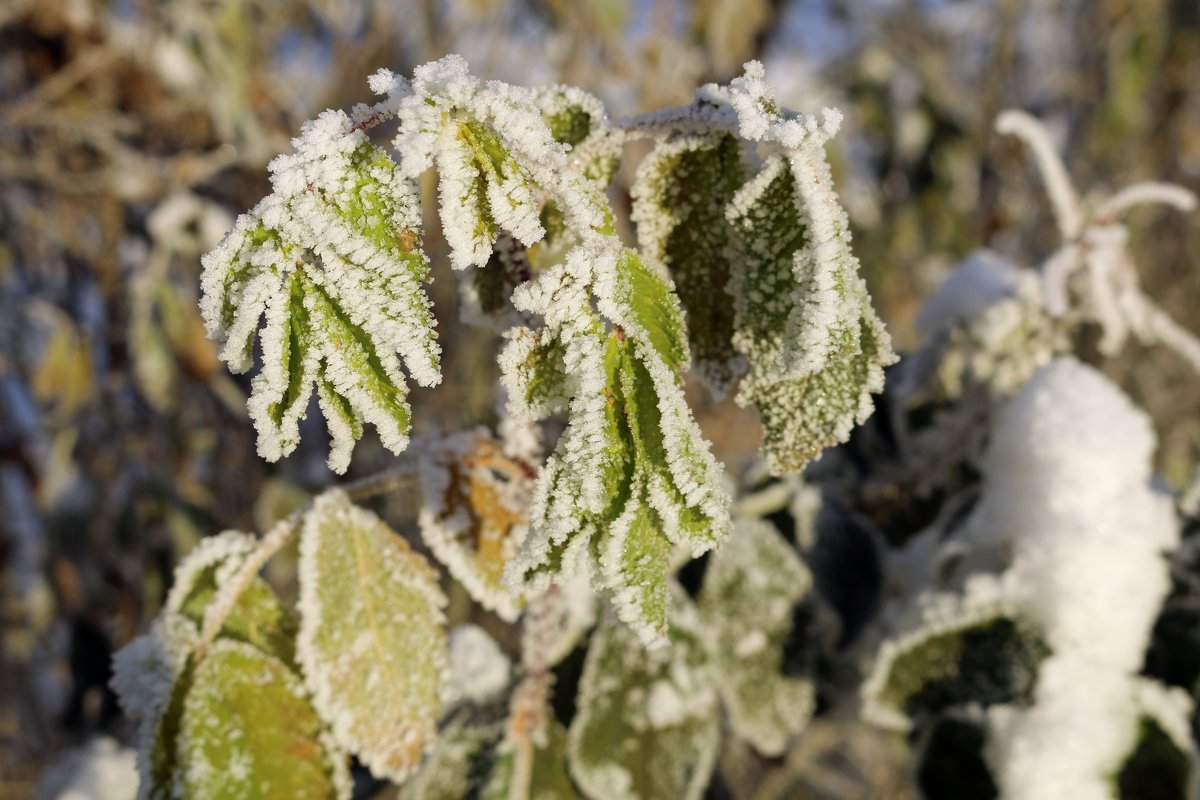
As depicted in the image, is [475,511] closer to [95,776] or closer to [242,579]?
[242,579]

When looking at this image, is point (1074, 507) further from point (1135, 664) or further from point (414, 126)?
point (414, 126)

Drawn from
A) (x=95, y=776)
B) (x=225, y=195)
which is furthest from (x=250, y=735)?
(x=225, y=195)

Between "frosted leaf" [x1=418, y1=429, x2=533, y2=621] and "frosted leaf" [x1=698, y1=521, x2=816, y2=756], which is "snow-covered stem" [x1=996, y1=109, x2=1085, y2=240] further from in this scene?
"frosted leaf" [x1=418, y1=429, x2=533, y2=621]

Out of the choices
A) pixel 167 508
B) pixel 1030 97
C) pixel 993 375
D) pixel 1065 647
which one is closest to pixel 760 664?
pixel 1065 647

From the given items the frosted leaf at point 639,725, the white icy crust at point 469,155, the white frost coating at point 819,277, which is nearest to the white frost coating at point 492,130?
the white icy crust at point 469,155

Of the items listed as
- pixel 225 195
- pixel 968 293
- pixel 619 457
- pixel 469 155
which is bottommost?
pixel 619 457

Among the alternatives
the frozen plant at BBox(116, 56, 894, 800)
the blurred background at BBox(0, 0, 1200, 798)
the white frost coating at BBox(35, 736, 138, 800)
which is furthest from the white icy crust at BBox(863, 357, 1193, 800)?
the blurred background at BBox(0, 0, 1200, 798)
